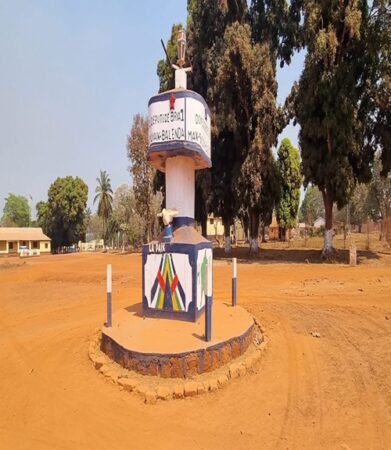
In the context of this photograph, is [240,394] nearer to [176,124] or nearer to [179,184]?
[179,184]

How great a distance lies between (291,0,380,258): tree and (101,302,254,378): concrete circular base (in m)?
14.0

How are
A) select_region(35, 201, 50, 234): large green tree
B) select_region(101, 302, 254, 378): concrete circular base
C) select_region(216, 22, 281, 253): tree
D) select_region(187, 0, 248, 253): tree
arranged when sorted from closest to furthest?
select_region(101, 302, 254, 378): concrete circular base → select_region(216, 22, 281, 253): tree → select_region(187, 0, 248, 253): tree → select_region(35, 201, 50, 234): large green tree

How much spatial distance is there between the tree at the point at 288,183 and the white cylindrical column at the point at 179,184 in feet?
92.9

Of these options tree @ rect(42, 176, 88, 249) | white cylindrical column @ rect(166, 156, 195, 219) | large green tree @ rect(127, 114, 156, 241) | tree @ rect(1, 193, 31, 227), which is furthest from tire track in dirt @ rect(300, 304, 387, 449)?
tree @ rect(1, 193, 31, 227)

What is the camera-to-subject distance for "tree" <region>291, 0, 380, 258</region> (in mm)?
18016

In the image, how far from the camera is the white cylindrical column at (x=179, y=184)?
292 inches

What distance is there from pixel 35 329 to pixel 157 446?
5.74 m

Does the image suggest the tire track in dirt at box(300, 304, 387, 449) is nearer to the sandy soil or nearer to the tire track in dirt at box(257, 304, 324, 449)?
the sandy soil

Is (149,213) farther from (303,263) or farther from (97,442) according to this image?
(97,442)

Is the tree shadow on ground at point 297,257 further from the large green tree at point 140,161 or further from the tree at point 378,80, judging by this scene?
the large green tree at point 140,161

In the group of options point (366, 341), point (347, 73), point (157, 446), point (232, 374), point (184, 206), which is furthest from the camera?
point (347, 73)

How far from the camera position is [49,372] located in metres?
5.68

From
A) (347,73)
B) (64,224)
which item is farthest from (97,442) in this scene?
(64,224)

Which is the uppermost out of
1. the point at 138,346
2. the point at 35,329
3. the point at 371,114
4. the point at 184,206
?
the point at 371,114
